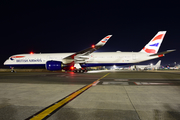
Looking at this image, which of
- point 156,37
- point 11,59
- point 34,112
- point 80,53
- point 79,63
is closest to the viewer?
point 34,112

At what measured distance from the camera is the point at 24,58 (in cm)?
2817

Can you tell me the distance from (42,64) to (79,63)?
8512 mm

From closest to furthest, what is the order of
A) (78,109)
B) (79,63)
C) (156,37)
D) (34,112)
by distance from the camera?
(34,112) → (78,109) → (79,63) → (156,37)

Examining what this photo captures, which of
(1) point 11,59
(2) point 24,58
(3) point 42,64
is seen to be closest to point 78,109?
(3) point 42,64

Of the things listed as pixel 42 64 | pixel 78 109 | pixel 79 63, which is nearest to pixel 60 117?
pixel 78 109

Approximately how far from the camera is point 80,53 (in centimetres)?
2305

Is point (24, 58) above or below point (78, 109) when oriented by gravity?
above

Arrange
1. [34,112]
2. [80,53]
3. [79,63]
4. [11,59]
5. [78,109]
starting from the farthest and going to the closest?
[11,59], [79,63], [80,53], [78,109], [34,112]

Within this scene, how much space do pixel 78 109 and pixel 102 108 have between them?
27.4 inches

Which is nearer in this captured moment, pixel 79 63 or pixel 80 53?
pixel 80 53

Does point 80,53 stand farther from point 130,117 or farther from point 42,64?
point 130,117

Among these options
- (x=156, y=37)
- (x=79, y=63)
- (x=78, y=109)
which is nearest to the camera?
(x=78, y=109)

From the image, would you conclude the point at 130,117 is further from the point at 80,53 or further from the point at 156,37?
the point at 156,37

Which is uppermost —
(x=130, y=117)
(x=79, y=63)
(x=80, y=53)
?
(x=80, y=53)
